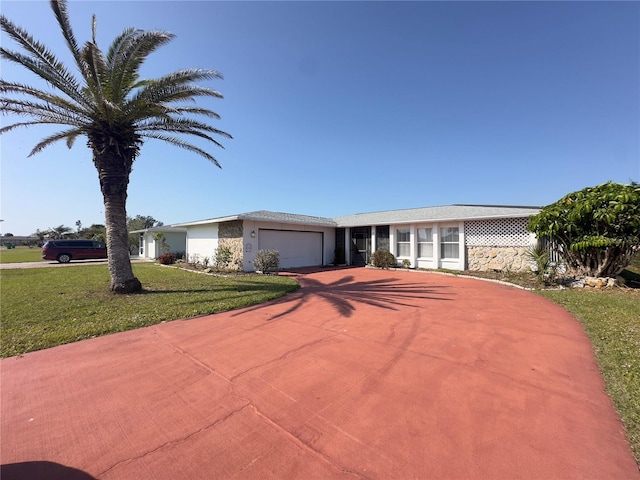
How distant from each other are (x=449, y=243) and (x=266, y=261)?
379 inches

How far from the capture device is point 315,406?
3.04 m

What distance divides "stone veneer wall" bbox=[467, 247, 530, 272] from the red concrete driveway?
8785mm

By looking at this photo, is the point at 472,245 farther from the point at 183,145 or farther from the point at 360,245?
the point at 183,145

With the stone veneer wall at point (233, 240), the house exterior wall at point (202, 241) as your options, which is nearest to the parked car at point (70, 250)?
the house exterior wall at point (202, 241)

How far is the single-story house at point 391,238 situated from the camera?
528 inches

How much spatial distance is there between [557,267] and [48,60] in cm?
1773

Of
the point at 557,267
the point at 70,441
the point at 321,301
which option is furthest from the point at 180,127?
the point at 557,267

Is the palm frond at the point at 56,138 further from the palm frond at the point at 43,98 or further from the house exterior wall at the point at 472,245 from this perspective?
the house exterior wall at the point at 472,245

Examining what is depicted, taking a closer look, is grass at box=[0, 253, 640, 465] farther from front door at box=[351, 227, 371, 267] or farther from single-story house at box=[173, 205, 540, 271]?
front door at box=[351, 227, 371, 267]

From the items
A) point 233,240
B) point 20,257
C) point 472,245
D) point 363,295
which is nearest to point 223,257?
point 233,240

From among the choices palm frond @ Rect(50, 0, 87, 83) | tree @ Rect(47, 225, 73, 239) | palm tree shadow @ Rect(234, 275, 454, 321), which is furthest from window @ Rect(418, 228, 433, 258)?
tree @ Rect(47, 225, 73, 239)

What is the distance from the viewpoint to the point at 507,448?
2.42 meters

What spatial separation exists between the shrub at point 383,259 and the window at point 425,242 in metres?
1.57

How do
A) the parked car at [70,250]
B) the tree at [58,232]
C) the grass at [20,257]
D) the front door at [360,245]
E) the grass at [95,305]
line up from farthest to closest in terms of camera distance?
the tree at [58,232], the grass at [20,257], the parked car at [70,250], the front door at [360,245], the grass at [95,305]
